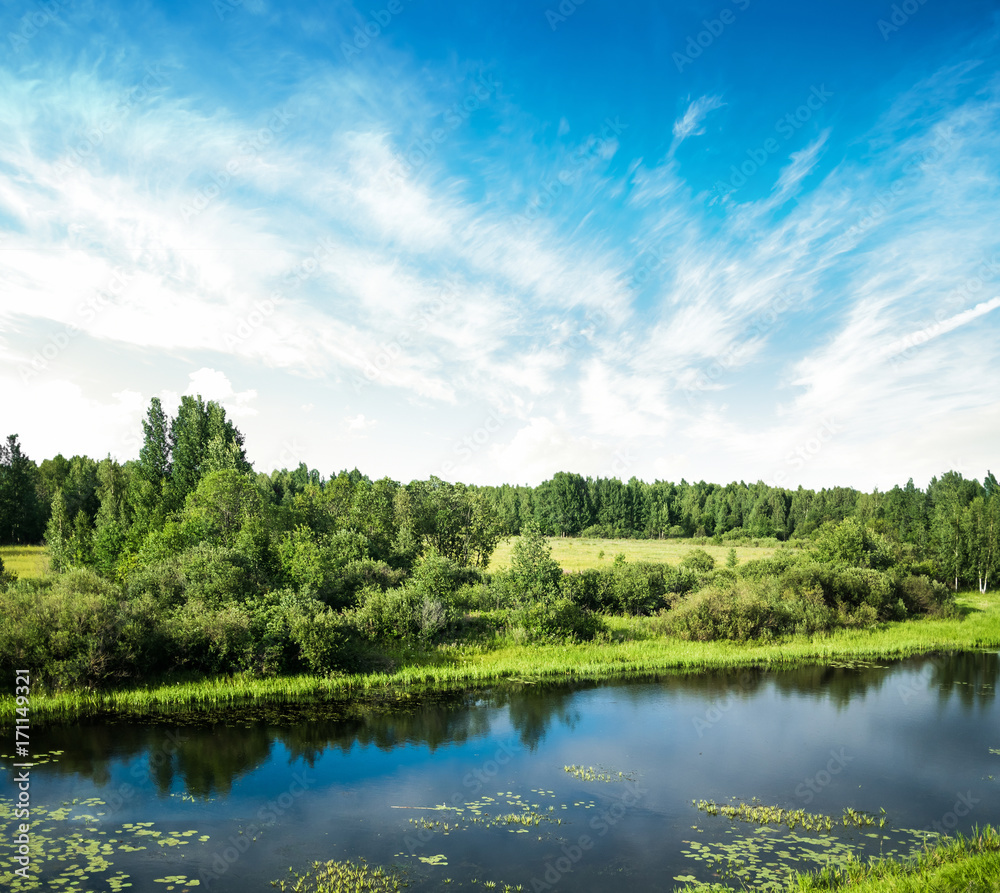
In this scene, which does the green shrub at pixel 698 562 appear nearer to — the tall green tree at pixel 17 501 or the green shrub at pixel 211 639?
the green shrub at pixel 211 639

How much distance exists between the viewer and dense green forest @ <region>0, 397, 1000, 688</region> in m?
28.7

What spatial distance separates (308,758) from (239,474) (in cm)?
2470

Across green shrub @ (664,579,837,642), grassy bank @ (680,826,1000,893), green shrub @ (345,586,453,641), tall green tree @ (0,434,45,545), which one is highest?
tall green tree @ (0,434,45,545)

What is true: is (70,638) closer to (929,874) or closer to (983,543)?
(929,874)

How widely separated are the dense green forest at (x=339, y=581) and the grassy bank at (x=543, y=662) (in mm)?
1204

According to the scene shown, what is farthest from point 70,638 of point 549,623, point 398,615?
point 549,623

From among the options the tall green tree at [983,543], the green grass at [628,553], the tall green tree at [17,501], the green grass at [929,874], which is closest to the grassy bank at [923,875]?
the green grass at [929,874]

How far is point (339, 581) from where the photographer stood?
37.9 metres

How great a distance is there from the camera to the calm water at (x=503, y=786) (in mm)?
15188

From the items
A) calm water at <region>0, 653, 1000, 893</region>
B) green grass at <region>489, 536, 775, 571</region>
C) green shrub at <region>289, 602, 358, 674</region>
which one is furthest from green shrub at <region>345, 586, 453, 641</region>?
green grass at <region>489, 536, 775, 571</region>

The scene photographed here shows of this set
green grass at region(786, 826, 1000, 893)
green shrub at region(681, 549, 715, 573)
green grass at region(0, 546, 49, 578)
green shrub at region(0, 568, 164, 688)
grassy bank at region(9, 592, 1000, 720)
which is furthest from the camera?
green shrub at region(681, 549, 715, 573)

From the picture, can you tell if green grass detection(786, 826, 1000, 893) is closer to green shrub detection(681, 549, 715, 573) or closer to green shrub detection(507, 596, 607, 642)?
green shrub detection(507, 596, 607, 642)

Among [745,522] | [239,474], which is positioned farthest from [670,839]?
[745,522]

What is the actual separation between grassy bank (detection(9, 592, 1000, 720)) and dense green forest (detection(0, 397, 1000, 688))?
120 centimetres
